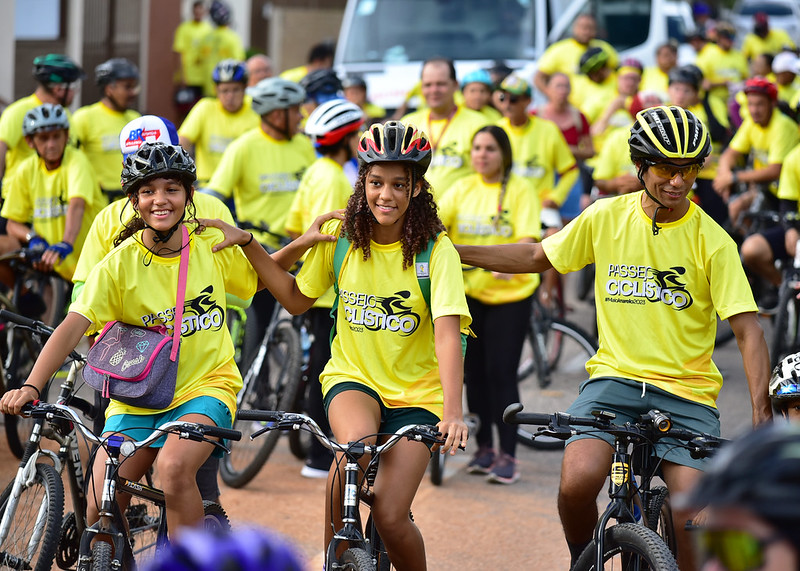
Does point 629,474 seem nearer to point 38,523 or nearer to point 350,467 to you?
point 350,467

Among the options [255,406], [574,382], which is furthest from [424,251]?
[574,382]

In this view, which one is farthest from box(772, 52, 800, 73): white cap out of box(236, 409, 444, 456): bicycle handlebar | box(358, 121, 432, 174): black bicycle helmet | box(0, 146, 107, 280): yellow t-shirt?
box(236, 409, 444, 456): bicycle handlebar

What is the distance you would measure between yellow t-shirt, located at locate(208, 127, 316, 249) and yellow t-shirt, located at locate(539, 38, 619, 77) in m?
6.73

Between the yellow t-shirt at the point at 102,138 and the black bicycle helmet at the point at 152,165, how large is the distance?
5470 millimetres

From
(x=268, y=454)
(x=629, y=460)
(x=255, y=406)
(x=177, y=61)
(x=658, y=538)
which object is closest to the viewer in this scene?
(x=658, y=538)

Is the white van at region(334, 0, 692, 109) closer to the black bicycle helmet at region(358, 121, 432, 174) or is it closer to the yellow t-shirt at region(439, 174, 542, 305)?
the yellow t-shirt at region(439, 174, 542, 305)

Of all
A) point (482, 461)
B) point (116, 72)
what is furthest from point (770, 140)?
point (116, 72)

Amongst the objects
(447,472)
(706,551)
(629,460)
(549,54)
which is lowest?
(447,472)

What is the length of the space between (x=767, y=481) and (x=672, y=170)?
2849mm

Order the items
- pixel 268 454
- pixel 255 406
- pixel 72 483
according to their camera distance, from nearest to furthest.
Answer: pixel 72 483
pixel 268 454
pixel 255 406

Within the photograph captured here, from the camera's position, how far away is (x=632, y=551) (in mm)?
3900

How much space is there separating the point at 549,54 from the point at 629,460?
35.7 ft

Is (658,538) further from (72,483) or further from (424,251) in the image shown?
(72,483)

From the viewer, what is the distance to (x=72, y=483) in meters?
4.89
